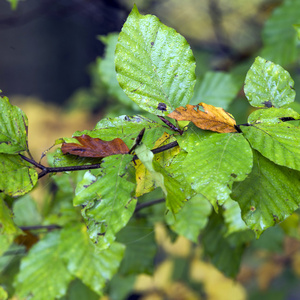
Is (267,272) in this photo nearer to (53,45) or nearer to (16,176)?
(16,176)

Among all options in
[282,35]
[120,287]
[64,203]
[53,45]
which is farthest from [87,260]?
[53,45]

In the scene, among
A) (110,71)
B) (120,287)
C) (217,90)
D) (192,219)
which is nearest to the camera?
(192,219)

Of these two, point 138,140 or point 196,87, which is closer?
point 138,140

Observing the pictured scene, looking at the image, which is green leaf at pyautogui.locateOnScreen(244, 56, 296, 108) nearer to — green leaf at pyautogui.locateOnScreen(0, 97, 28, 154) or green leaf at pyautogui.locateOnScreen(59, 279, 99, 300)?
green leaf at pyautogui.locateOnScreen(0, 97, 28, 154)

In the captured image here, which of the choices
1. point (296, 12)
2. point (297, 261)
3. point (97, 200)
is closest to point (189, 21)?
point (296, 12)

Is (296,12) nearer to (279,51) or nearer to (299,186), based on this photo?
(279,51)

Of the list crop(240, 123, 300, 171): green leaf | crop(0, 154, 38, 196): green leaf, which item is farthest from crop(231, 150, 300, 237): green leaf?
crop(0, 154, 38, 196): green leaf

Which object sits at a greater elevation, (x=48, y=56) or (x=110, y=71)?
(x=110, y=71)
